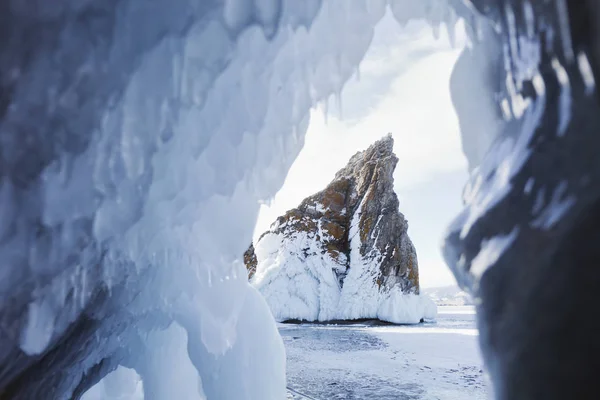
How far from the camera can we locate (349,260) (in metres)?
36.4

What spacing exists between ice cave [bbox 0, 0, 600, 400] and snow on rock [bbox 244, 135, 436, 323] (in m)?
27.1

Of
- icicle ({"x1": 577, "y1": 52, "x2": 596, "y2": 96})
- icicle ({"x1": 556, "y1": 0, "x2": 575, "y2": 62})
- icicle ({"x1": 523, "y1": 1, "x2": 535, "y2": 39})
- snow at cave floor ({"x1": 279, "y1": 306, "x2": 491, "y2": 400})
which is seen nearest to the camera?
icicle ({"x1": 577, "y1": 52, "x2": 596, "y2": 96})

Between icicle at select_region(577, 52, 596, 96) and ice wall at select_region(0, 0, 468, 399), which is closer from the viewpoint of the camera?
icicle at select_region(577, 52, 596, 96)

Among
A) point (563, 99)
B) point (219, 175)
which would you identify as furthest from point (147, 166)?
point (563, 99)

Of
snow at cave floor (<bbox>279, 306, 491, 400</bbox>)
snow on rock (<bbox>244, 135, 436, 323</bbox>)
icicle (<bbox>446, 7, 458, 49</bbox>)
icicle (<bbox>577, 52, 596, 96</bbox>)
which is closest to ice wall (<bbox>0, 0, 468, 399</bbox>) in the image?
icicle (<bbox>446, 7, 458, 49</bbox>)

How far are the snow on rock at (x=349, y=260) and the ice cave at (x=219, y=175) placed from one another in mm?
27123

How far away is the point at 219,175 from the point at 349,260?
32.7 m

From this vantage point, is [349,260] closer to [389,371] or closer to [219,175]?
[389,371]

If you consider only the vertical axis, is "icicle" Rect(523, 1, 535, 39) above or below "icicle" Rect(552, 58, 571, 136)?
above

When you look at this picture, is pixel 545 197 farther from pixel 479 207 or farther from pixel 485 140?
pixel 485 140

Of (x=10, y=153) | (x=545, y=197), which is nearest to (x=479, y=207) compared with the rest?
(x=545, y=197)

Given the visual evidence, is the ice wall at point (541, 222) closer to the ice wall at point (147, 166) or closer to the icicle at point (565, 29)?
the icicle at point (565, 29)

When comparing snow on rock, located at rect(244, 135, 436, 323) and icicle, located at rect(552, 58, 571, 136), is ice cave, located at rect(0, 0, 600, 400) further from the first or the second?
snow on rock, located at rect(244, 135, 436, 323)

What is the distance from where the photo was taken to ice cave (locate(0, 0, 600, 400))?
5.46 ft
